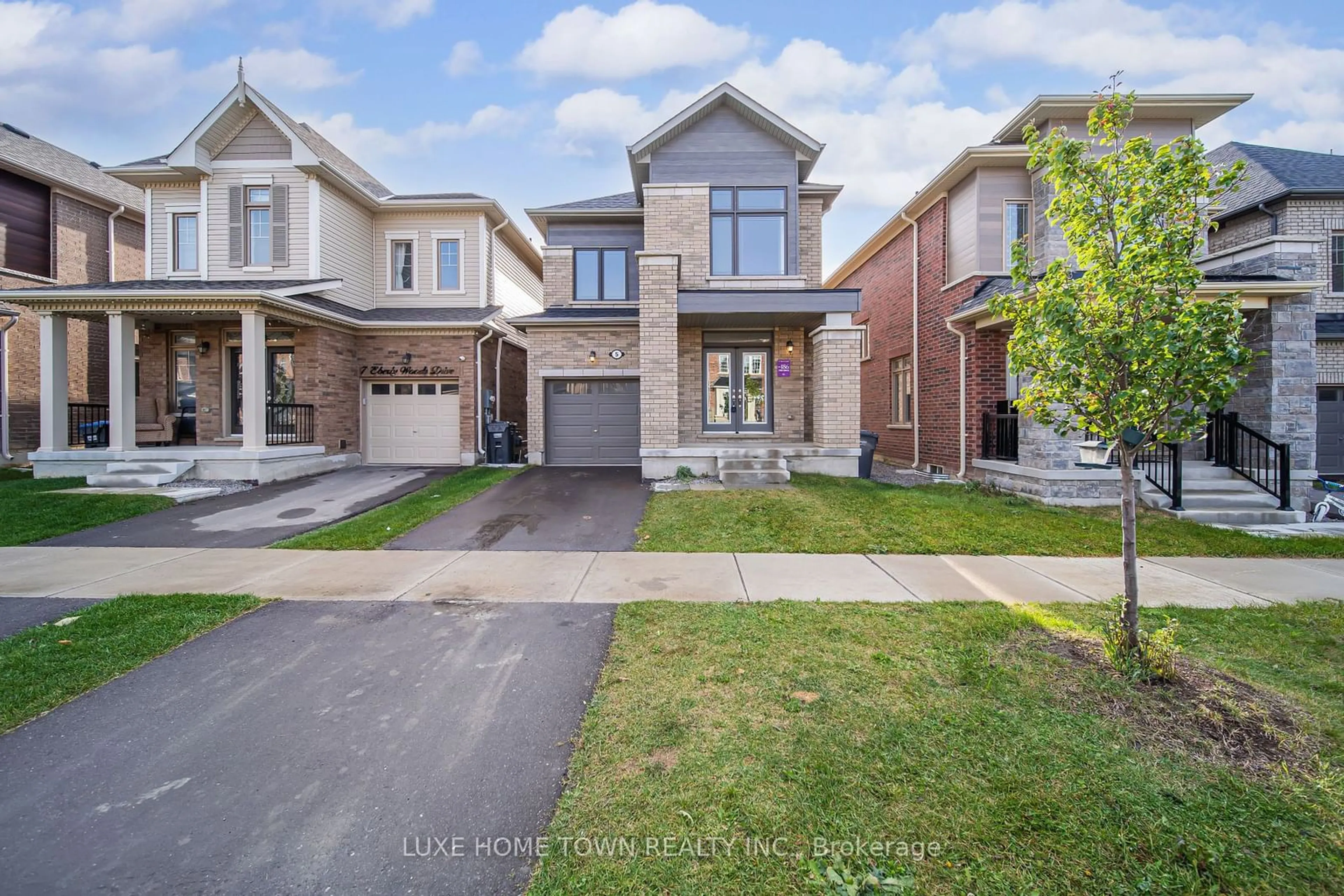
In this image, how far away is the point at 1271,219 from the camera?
12.6m

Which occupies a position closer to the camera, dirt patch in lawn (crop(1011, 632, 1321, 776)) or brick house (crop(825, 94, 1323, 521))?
dirt patch in lawn (crop(1011, 632, 1321, 776))

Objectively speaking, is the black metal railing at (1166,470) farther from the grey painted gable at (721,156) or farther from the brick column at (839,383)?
the grey painted gable at (721,156)

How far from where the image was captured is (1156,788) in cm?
254

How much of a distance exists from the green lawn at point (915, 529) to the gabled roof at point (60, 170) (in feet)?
60.7

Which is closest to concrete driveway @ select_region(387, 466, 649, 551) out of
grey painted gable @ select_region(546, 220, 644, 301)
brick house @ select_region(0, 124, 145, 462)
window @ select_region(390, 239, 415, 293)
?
grey painted gable @ select_region(546, 220, 644, 301)

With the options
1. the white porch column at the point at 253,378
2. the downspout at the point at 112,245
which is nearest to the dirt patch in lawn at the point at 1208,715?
the white porch column at the point at 253,378

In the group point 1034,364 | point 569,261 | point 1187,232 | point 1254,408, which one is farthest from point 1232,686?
point 569,261

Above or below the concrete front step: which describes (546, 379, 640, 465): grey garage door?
above

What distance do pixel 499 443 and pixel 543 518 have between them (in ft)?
21.6

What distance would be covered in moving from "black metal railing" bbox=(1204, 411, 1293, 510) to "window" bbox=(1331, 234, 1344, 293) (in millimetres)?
5835

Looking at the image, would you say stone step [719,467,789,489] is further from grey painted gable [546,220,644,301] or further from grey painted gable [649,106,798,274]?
grey painted gable [546,220,644,301]

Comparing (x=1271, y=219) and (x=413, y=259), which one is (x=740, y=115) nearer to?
(x=413, y=259)

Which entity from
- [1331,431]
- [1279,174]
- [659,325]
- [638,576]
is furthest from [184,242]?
[1331,431]

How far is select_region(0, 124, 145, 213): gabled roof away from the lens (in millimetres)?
14789
